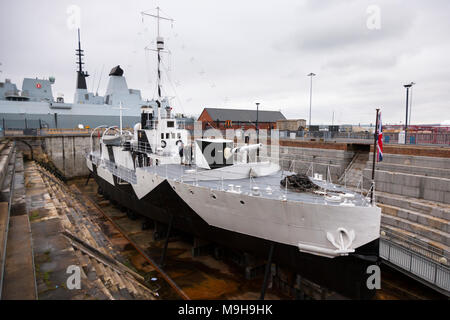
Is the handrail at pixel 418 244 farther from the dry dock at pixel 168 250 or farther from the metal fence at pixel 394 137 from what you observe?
the metal fence at pixel 394 137

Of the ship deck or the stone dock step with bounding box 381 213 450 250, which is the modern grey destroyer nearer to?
the ship deck

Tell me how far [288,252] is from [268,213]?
5.40 feet

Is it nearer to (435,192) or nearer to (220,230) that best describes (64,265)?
(220,230)

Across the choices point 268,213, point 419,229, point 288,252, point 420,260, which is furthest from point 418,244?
point 268,213

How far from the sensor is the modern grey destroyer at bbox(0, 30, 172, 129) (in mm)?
38406

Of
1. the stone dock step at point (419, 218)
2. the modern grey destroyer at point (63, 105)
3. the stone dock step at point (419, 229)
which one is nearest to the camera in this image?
the stone dock step at point (419, 229)

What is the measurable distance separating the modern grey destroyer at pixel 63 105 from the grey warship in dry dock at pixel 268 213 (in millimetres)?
27215

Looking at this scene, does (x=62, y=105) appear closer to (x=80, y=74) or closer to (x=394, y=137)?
(x=80, y=74)

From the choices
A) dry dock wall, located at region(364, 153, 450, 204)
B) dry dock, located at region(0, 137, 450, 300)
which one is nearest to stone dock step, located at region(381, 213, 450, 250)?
dry dock, located at region(0, 137, 450, 300)

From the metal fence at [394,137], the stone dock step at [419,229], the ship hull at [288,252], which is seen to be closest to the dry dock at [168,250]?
the stone dock step at [419,229]

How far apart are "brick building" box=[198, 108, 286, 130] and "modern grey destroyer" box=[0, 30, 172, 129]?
40.7 ft

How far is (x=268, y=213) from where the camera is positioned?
371 inches

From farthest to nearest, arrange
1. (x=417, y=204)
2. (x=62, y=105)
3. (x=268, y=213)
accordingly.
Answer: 1. (x=62, y=105)
2. (x=417, y=204)
3. (x=268, y=213)

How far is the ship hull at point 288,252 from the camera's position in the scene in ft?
28.5
